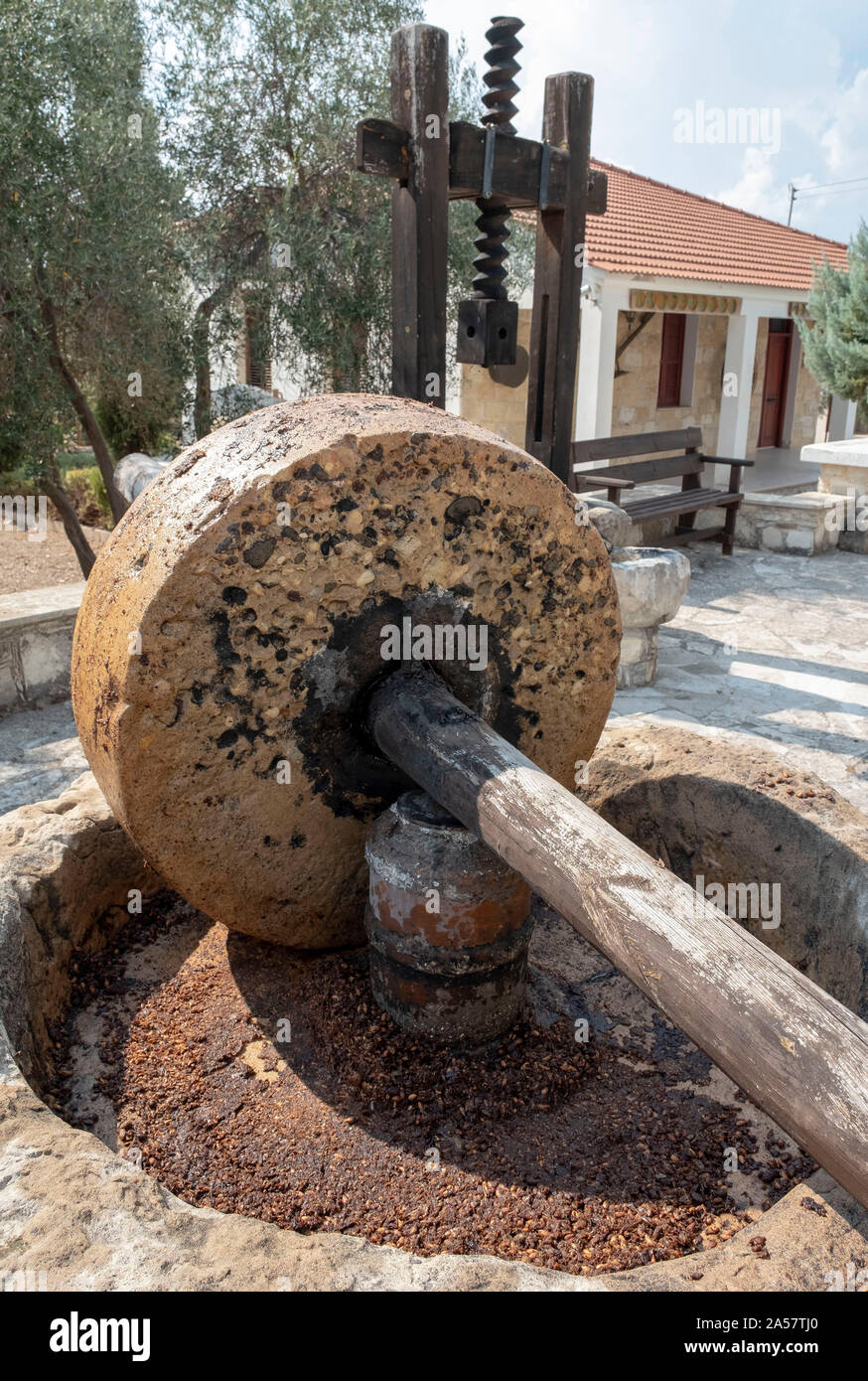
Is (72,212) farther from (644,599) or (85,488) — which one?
(644,599)

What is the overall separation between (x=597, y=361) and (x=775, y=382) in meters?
7.40

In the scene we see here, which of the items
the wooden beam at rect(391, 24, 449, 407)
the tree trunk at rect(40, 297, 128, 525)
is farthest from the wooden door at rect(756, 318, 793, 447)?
the wooden beam at rect(391, 24, 449, 407)

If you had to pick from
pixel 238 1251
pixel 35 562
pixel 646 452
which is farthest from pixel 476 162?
pixel 35 562

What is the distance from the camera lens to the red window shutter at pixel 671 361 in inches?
593

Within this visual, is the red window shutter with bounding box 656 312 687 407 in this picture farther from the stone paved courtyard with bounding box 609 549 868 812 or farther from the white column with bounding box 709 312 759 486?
the stone paved courtyard with bounding box 609 549 868 812

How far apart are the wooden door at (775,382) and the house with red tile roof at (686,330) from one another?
2 cm

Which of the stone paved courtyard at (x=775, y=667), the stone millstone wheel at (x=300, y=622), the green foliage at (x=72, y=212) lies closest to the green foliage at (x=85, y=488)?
the green foliage at (x=72, y=212)

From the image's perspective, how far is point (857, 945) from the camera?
238cm

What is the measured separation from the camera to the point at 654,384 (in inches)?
582

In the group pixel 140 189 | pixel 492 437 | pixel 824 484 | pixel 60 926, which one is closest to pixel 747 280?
pixel 824 484

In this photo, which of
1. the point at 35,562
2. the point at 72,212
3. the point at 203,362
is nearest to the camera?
the point at 72,212

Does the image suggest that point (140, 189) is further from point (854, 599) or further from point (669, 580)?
point (854, 599)

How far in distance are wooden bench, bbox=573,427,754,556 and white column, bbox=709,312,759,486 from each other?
442 centimetres

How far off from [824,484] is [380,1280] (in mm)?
10213
